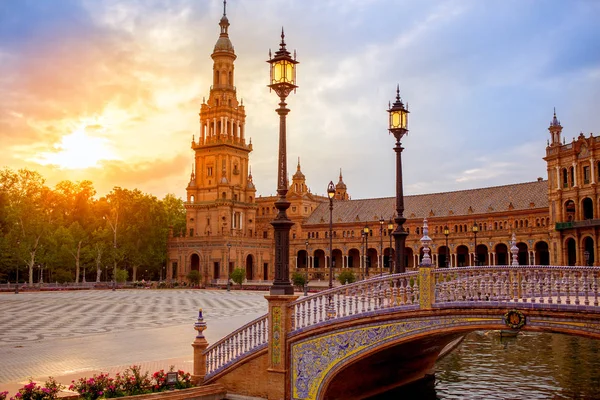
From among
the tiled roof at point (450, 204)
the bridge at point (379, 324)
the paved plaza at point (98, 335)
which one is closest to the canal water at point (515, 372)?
the bridge at point (379, 324)

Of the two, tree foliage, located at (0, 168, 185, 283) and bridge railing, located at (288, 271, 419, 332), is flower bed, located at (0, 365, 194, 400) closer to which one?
bridge railing, located at (288, 271, 419, 332)

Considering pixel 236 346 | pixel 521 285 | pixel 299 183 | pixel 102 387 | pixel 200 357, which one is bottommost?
pixel 102 387

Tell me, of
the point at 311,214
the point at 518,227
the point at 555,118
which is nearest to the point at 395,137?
the point at 555,118

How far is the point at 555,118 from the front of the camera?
6259cm

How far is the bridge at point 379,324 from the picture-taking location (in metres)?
11.7

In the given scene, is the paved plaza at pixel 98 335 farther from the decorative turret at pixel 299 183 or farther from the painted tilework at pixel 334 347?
the decorative turret at pixel 299 183

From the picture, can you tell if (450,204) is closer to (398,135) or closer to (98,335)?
(98,335)

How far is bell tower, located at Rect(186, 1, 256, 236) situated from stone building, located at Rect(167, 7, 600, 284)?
0.49 ft

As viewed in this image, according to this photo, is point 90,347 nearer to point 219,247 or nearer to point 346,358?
point 346,358

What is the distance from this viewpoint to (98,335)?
26.7m

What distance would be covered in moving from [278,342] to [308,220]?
83811 millimetres

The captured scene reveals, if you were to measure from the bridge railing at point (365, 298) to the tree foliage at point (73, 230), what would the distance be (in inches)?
2298

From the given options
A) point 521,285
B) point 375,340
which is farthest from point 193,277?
point 521,285

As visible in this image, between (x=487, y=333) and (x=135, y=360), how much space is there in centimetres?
1815
